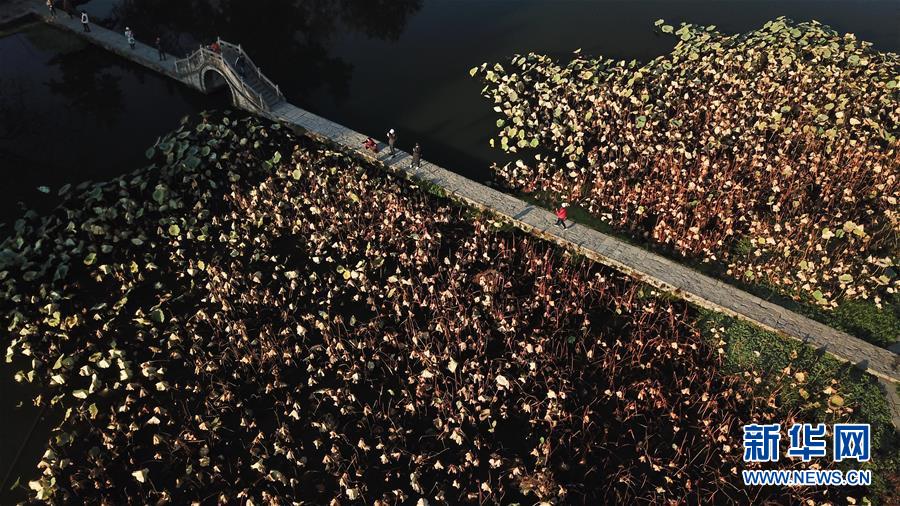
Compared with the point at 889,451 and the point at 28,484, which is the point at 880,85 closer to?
the point at 889,451

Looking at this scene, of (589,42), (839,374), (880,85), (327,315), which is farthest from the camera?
(589,42)

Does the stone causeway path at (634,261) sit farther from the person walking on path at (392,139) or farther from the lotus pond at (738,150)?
the lotus pond at (738,150)

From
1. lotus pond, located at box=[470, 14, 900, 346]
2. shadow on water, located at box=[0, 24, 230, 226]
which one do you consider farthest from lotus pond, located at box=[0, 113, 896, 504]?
lotus pond, located at box=[470, 14, 900, 346]

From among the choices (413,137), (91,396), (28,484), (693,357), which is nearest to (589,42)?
(413,137)

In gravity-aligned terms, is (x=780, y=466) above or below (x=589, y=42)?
below

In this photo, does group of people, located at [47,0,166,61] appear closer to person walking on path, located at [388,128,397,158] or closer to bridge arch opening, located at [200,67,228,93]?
bridge arch opening, located at [200,67,228,93]

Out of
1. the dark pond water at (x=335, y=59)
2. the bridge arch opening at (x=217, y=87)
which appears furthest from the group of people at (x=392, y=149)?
the bridge arch opening at (x=217, y=87)
